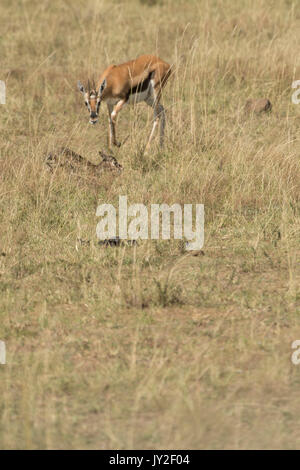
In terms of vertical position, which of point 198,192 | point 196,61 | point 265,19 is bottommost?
point 198,192

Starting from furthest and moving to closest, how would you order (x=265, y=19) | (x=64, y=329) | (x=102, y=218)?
(x=265, y=19), (x=102, y=218), (x=64, y=329)

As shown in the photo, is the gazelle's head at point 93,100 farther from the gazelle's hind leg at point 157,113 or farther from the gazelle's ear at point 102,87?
the gazelle's hind leg at point 157,113

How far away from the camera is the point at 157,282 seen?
4.49 meters

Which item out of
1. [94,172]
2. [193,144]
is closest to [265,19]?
[193,144]

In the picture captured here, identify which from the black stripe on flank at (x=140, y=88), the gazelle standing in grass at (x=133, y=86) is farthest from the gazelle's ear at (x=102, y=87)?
the black stripe on flank at (x=140, y=88)

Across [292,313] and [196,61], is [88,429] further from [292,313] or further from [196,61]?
[196,61]

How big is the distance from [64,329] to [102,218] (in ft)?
5.66

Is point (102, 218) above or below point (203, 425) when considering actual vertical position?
above

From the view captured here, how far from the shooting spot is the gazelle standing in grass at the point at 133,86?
784cm

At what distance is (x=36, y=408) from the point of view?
11.5ft

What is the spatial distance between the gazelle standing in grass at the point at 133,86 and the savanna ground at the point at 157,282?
30 centimetres

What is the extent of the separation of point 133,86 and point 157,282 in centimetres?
391

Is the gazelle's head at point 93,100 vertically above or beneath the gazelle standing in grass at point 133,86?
beneath
